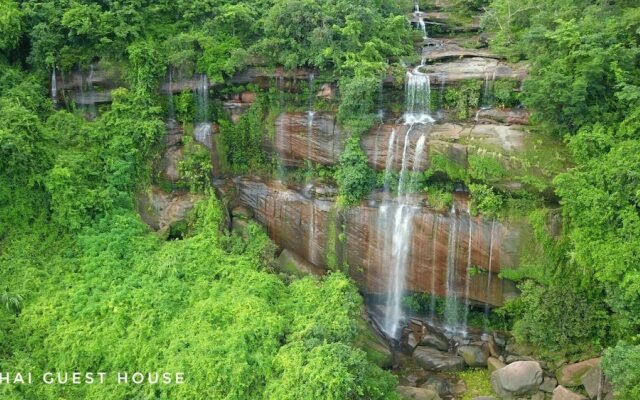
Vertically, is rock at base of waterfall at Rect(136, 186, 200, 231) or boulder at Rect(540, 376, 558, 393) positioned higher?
rock at base of waterfall at Rect(136, 186, 200, 231)

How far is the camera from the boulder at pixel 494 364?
16.0 meters

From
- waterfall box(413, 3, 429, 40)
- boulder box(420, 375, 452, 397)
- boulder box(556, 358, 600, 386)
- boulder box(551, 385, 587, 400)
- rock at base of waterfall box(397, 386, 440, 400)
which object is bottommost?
boulder box(420, 375, 452, 397)

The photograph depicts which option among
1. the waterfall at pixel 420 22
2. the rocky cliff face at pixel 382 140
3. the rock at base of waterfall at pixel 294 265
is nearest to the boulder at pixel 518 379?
the rocky cliff face at pixel 382 140

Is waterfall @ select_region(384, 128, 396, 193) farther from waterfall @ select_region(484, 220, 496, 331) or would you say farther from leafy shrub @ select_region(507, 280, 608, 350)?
leafy shrub @ select_region(507, 280, 608, 350)

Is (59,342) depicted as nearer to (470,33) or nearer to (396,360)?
(396,360)

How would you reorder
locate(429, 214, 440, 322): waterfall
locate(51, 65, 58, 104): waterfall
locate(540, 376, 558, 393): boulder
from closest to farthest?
locate(540, 376, 558, 393): boulder < locate(429, 214, 440, 322): waterfall < locate(51, 65, 58, 104): waterfall

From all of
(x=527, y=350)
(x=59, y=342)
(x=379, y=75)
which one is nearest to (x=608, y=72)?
(x=379, y=75)

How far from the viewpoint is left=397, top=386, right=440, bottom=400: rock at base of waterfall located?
1500 cm

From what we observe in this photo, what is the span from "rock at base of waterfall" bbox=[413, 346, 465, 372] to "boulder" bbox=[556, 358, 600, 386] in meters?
2.84

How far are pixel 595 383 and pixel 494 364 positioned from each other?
2758 millimetres

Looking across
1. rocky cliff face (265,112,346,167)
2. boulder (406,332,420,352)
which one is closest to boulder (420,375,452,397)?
boulder (406,332,420,352)

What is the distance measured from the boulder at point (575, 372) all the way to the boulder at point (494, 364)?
160 centimetres

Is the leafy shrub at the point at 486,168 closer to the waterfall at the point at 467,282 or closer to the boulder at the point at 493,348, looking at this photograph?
the waterfall at the point at 467,282

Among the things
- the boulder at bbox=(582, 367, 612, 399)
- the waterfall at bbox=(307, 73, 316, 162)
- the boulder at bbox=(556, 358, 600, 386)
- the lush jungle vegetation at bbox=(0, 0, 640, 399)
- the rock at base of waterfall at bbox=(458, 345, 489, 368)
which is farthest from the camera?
the waterfall at bbox=(307, 73, 316, 162)
